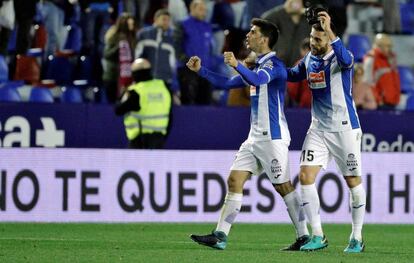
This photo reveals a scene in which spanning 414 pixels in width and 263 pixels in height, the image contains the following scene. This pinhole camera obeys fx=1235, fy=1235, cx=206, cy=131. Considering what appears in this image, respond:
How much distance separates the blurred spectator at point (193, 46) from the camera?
1688cm

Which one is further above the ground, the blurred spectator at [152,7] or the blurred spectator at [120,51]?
the blurred spectator at [152,7]

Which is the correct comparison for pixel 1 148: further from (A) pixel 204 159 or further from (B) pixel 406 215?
(B) pixel 406 215

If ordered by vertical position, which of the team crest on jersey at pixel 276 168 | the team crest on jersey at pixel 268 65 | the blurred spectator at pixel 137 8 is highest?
the blurred spectator at pixel 137 8

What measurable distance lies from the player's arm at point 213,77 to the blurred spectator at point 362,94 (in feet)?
21.2

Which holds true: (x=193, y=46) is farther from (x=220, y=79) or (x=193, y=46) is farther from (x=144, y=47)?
(x=220, y=79)

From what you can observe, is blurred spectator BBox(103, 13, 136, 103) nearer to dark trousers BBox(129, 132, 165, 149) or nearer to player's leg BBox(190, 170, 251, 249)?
dark trousers BBox(129, 132, 165, 149)

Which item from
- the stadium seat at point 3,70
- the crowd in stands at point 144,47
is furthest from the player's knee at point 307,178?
the stadium seat at point 3,70

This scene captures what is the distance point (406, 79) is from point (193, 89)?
393 centimetres

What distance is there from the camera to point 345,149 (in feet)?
34.4

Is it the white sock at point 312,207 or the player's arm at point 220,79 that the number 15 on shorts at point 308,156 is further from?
the player's arm at point 220,79

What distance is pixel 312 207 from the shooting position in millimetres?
10422

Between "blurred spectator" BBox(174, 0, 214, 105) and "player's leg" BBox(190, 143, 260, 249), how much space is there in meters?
6.33

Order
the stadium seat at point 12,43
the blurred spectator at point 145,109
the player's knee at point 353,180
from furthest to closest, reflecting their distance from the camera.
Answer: the stadium seat at point 12,43
the blurred spectator at point 145,109
the player's knee at point 353,180

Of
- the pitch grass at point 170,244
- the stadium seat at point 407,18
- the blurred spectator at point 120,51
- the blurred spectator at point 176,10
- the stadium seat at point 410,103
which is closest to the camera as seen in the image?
the pitch grass at point 170,244
